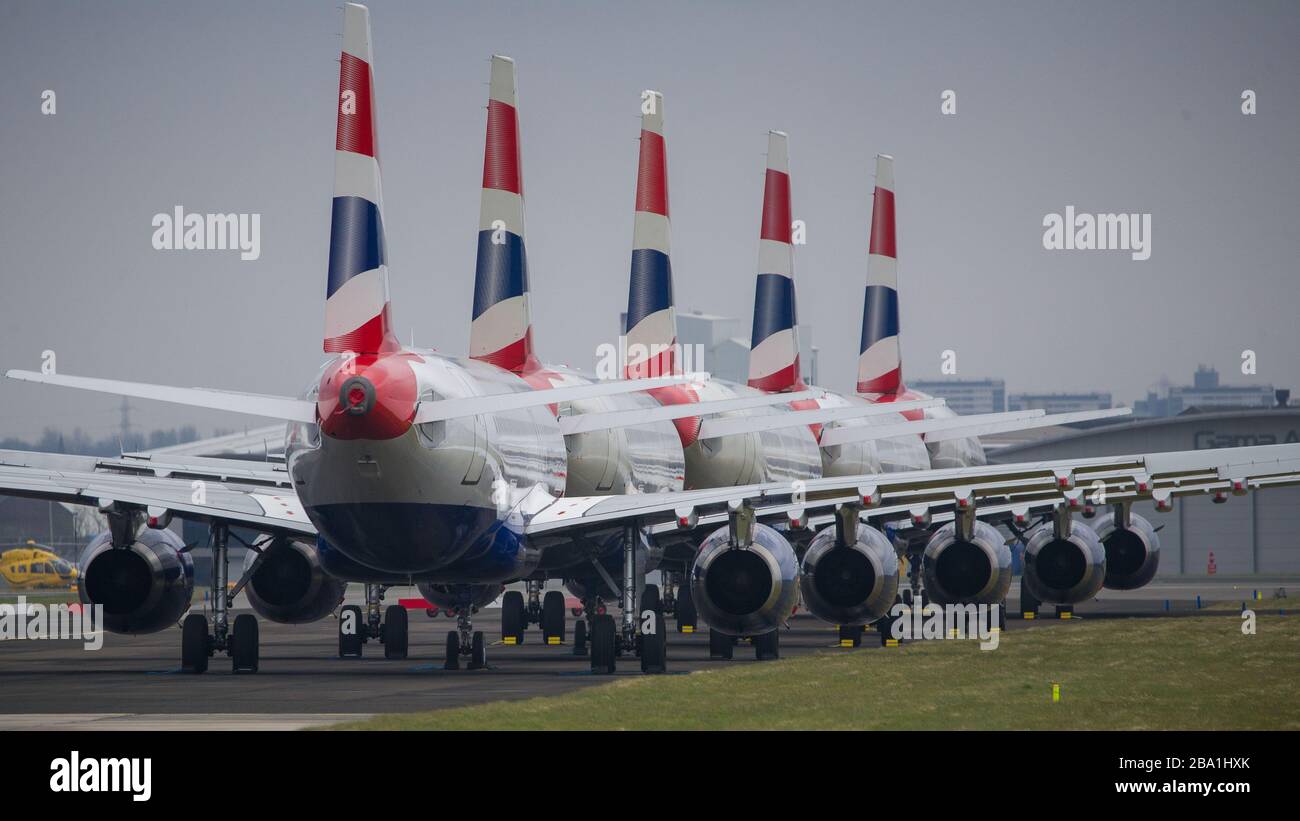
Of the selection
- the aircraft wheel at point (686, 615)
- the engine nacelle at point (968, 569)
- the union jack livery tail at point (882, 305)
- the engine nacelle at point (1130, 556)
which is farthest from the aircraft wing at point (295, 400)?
the union jack livery tail at point (882, 305)

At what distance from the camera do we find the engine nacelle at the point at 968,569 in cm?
4091

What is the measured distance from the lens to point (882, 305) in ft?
202

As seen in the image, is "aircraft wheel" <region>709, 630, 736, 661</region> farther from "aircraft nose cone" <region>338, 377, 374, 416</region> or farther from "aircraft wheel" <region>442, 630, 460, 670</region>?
"aircraft nose cone" <region>338, 377, 374, 416</region>

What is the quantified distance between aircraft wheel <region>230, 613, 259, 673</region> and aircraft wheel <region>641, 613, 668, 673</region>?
21.9 feet

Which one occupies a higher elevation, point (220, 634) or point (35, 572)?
point (220, 634)

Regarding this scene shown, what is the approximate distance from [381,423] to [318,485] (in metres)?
1.66

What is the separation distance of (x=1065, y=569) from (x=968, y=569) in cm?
707

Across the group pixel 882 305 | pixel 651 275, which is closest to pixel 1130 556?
pixel 882 305

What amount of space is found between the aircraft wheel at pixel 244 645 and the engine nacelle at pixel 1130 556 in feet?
101

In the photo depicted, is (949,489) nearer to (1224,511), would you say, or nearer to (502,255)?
(502,255)

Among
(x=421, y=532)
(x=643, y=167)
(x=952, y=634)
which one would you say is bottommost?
(x=952, y=634)
